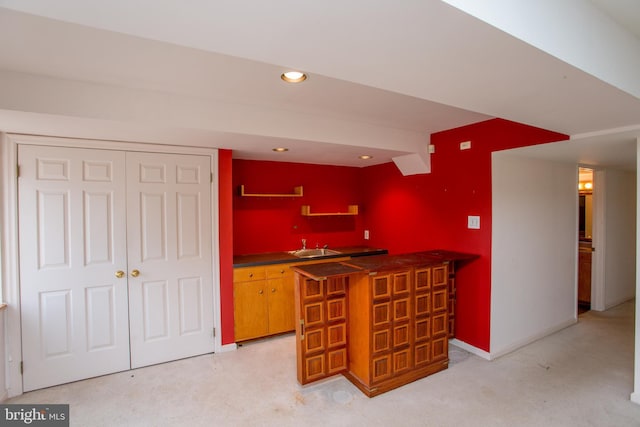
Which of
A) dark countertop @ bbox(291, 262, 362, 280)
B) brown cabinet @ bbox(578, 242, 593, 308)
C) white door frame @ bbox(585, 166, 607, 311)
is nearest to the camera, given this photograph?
dark countertop @ bbox(291, 262, 362, 280)

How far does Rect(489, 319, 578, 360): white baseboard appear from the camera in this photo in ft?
10.2

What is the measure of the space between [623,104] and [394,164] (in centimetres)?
253

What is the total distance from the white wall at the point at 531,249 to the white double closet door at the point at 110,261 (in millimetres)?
2811

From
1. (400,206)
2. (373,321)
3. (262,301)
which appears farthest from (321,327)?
(400,206)

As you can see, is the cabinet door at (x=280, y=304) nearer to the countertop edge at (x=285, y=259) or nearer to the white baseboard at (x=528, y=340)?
the countertop edge at (x=285, y=259)

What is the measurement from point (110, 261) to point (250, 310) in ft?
4.54

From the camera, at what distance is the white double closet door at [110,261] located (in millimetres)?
2570

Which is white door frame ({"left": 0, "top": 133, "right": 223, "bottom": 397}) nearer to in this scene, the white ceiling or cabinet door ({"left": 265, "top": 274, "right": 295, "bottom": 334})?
the white ceiling

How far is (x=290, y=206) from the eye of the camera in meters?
4.32

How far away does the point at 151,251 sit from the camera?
9.72 ft

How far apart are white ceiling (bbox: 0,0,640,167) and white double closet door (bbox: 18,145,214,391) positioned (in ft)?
1.13

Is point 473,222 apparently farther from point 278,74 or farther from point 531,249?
point 278,74

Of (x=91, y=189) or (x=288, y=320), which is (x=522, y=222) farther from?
(x=91, y=189)

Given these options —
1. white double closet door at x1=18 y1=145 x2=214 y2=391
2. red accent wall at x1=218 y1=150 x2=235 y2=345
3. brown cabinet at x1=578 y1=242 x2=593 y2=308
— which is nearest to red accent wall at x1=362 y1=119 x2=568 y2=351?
red accent wall at x1=218 y1=150 x2=235 y2=345
